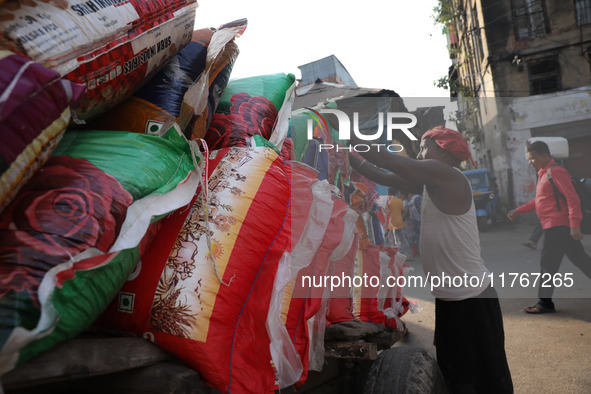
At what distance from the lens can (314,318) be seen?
1.47m

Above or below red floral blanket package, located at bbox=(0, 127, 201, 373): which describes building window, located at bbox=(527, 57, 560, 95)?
above

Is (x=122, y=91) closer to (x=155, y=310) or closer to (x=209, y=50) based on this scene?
(x=209, y=50)

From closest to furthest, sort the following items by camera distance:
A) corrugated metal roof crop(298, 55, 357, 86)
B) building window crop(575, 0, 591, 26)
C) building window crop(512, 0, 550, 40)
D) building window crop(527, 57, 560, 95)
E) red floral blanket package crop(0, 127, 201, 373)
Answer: red floral blanket package crop(0, 127, 201, 373), building window crop(575, 0, 591, 26), building window crop(512, 0, 550, 40), building window crop(527, 57, 560, 95), corrugated metal roof crop(298, 55, 357, 86)

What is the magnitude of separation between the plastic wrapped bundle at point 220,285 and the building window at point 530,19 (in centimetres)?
1544

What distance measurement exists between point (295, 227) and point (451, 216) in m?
0.98

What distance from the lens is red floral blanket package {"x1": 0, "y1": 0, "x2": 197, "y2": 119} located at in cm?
93

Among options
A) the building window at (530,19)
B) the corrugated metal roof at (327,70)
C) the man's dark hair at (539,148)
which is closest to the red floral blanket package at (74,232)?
the man's dark hair at (539,148)

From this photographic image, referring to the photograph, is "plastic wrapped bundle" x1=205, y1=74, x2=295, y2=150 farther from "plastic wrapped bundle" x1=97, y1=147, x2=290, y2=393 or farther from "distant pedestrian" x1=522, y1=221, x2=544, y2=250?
"distant pedestrian" x1=522, y1=221, x2=544, y2=250

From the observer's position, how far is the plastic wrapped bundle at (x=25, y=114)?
0.75 metres

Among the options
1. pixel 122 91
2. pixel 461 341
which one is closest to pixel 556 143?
pixel 461 341

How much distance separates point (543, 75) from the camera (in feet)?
47.1

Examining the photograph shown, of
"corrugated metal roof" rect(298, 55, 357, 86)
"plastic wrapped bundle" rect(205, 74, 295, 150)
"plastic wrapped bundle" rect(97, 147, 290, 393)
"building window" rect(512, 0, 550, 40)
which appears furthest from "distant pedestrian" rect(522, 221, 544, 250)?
"corrugated metal roof" rect(298, 55, 357, 86)

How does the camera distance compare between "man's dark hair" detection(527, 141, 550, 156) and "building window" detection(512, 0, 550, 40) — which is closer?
"man's dark hair" detection(527, 141, 550, 156)

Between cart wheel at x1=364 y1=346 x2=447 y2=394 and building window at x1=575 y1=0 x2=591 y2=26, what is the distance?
50.0 ft
